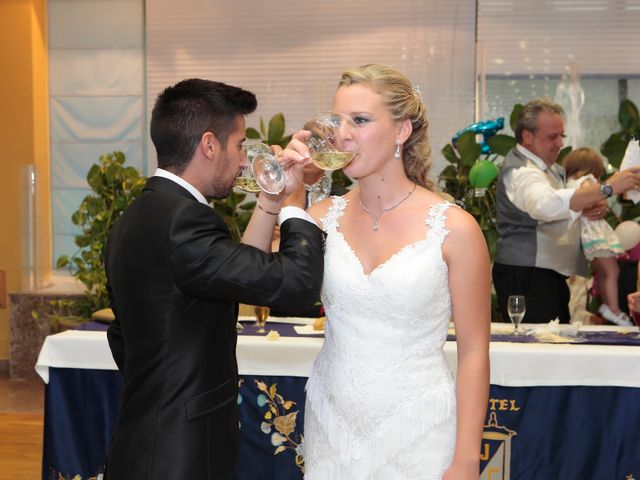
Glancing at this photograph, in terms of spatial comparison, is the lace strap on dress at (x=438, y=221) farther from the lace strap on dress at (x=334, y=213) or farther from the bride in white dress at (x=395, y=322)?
the lace strap on dress at (x=334, y=213)

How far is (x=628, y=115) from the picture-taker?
634 cm

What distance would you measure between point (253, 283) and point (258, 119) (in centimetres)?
527

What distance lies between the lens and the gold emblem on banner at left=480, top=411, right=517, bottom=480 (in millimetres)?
3119

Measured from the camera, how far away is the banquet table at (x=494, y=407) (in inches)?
122

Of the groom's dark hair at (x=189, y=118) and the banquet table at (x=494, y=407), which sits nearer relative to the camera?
the groom's dark hair at (x=189, y=118)

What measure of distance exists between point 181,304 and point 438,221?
624 mm

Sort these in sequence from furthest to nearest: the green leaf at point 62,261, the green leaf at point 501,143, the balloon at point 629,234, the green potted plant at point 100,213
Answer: the green leaf at point 62,261 → the green potted plant at point 100,213 → the green leaf at point 501,143 → the balloon at point 629,234

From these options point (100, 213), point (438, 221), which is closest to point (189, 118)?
point (438, 221)

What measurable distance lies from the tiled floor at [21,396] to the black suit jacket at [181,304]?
3.98 m

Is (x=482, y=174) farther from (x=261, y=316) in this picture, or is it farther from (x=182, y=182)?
(x=182, y=182)

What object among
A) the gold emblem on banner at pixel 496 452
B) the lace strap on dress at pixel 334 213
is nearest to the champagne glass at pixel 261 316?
the gold emblem on banner at pixel 496 452

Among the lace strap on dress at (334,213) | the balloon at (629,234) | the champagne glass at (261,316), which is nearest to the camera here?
the lace strap on dress at (334,213)

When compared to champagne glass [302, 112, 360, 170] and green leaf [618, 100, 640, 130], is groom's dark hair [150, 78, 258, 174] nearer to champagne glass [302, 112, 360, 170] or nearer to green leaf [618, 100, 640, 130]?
champagne glass [302, 112, 360, 170]

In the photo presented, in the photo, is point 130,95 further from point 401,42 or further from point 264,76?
point 401,42
